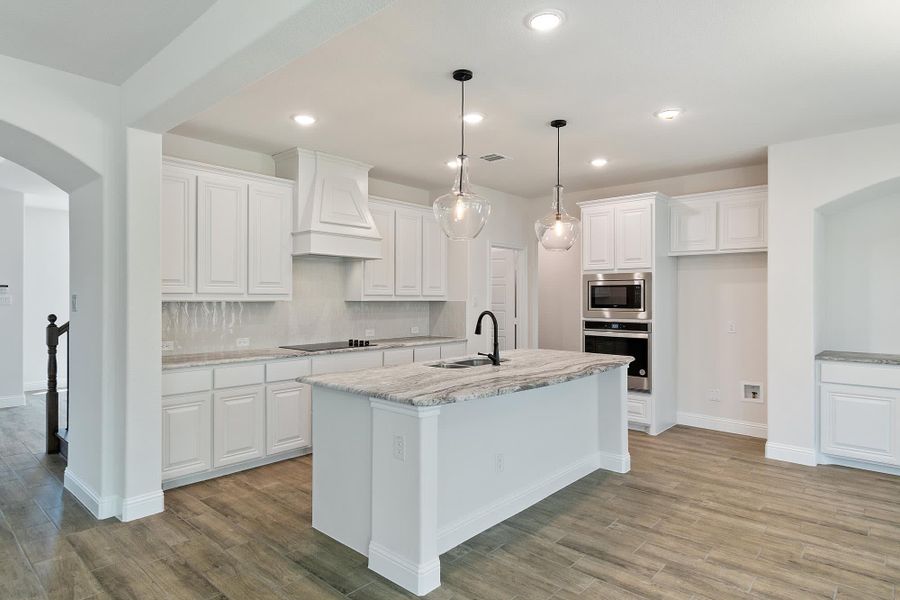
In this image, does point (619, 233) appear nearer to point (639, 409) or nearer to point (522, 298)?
point (522, 298)

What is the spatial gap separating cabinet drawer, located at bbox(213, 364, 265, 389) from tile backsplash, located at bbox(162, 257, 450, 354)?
0.62 meters

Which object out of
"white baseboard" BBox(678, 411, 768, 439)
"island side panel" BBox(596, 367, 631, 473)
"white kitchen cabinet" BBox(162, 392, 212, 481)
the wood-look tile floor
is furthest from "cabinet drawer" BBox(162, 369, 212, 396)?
"white baseboard" BBox(678, 411, 768, 439)

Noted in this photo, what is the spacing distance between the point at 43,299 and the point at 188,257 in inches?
198

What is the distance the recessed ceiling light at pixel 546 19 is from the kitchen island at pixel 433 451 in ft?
5.71

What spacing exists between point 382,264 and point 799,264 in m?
3.70

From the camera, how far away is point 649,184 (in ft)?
19.6

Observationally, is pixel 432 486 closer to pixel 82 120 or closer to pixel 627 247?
pixel 82 120

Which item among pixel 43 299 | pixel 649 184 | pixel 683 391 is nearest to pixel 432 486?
pixel 683 391

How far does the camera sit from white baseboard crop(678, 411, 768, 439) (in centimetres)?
525

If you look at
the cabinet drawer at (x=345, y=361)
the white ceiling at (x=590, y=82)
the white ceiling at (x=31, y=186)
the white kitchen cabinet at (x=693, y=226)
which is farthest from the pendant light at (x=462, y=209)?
the white ceiling at (x=31, y=186)

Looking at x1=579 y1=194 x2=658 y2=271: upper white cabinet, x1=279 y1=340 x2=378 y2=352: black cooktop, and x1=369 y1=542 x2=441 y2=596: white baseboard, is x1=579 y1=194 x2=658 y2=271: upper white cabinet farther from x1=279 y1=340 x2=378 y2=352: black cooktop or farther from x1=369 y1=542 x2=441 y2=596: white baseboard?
x1=369 y1=542 x2=441 y2=596: white baseboard

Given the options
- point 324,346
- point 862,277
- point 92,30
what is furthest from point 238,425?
point 862,277

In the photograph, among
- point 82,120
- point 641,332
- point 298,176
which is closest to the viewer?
point 82,120

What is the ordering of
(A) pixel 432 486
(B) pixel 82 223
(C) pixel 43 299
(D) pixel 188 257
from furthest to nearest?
(C) pixel 43 299
(D) pixel 188 257
(B) pixel 82 223
(A) pixel 432 486
